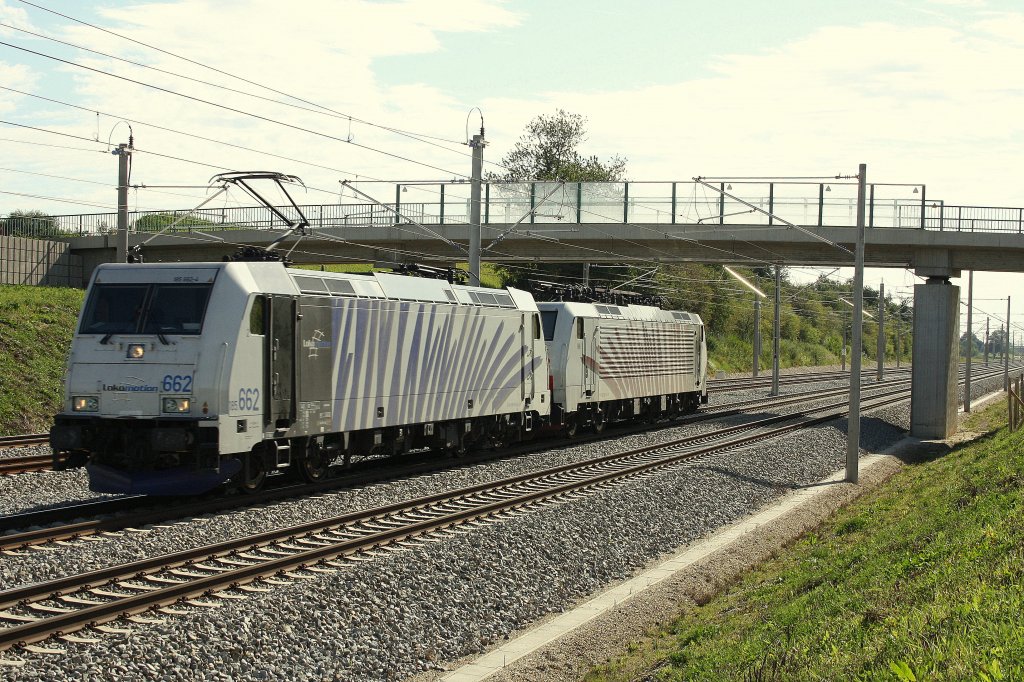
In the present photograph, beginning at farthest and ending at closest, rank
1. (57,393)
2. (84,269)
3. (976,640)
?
(84,269), (57,393), (976,640)

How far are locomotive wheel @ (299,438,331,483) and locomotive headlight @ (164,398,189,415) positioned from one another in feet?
9.38

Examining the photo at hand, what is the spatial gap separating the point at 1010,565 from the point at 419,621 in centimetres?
536

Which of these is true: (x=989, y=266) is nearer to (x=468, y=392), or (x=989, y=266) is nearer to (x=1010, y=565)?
(x=468, y=392)

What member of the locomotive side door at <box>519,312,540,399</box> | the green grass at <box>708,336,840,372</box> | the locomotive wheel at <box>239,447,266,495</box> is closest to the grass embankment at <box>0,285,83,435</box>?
the locomotive side door at <box>519,312,540,399</box>

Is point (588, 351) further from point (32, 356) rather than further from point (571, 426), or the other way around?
point (32, 356)

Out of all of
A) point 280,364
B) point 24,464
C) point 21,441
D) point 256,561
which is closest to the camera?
point 256,561

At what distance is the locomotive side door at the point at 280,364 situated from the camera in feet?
52.9

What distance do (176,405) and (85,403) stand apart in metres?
1.46

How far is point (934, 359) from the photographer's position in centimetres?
3881

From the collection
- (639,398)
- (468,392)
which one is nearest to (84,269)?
(639,398)

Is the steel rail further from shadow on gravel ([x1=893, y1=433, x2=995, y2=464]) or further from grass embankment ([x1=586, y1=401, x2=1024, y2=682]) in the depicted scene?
shadow on gravel ([x1=893, y1=433, x2=995, y2=464])

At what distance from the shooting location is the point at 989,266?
127 feet

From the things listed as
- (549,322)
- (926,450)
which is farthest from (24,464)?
(926,450)

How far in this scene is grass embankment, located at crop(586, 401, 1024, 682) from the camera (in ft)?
23.5
